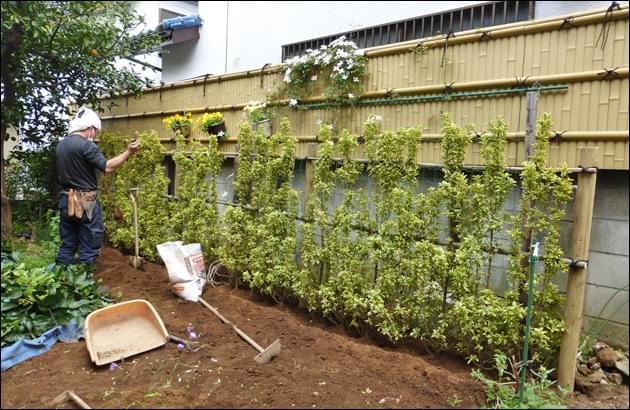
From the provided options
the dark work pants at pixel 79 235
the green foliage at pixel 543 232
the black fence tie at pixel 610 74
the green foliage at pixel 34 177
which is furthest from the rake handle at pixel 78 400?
the green foliage at pixel 34 177

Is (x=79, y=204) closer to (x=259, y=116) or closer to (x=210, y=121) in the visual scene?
(x=210, y=121)

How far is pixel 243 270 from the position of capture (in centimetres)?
462

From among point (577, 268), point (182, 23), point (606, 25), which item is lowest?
point (577, 268)

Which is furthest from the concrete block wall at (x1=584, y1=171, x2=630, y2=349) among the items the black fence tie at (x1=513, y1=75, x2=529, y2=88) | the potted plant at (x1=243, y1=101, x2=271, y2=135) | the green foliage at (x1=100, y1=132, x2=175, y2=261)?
the green foliage at (x1=100, y1=132, x2=175, y2=261)

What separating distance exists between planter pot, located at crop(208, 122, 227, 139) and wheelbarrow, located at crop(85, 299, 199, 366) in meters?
2.48

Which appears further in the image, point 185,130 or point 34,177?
point 34,177

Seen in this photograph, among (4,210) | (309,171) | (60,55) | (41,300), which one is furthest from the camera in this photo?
(4,210)

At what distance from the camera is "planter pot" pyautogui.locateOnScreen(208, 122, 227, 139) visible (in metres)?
5.42

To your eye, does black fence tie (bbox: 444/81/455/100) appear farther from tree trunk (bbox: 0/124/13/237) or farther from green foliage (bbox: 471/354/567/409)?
tree trunk (bbox: 0/124/13/237)

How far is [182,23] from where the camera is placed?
7.51 m

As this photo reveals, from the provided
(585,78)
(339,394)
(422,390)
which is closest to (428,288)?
(422,390)

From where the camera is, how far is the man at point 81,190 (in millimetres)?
4352

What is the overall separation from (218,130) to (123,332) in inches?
111

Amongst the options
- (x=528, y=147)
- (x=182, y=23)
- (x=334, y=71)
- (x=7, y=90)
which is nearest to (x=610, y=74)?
(x=528, y=147)
